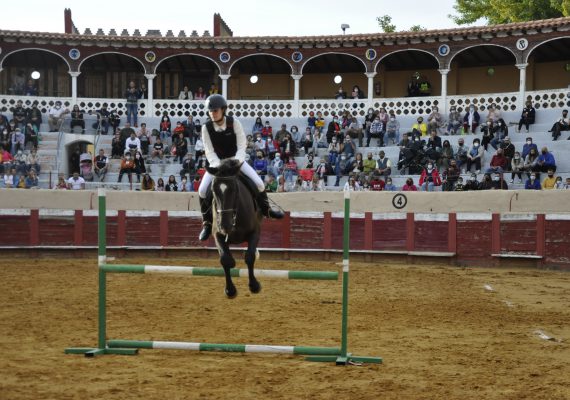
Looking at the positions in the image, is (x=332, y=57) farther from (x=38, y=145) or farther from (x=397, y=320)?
(x=397, y=320)

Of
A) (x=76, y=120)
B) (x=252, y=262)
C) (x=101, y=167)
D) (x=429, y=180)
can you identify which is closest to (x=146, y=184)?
(x=101, y=167)

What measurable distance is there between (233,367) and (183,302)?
4.93 meters

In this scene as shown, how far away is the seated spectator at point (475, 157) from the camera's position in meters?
23.9

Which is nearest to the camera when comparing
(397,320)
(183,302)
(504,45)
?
(397,320)

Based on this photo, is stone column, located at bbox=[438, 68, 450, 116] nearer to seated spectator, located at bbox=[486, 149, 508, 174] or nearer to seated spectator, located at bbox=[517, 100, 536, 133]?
seated spectator, located at bbox=[517, 100, 536, 133]

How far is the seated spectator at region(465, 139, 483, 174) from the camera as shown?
23891mm

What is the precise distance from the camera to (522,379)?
777 cm

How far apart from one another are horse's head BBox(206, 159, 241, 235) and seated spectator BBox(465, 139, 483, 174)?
54.1 feet

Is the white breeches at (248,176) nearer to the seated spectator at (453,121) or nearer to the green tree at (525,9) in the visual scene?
the seated spectator at (453,121)

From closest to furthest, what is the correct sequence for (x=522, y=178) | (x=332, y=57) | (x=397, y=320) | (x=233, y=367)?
(x=233, y=367) < (x=397, y=320) < (x=522, y=178) < (x=332, y=57)

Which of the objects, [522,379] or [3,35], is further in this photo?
[3,35]

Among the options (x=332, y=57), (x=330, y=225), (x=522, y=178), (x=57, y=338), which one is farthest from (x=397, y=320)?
(x=332, y=57)

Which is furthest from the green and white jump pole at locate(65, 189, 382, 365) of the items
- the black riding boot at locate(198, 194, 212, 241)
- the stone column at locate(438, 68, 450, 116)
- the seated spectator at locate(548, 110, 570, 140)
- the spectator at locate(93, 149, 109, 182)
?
Answer: the stone column at locate(438, 68, 450, 116)

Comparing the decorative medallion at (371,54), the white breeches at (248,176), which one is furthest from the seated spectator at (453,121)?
the white breeches at (248,176)
